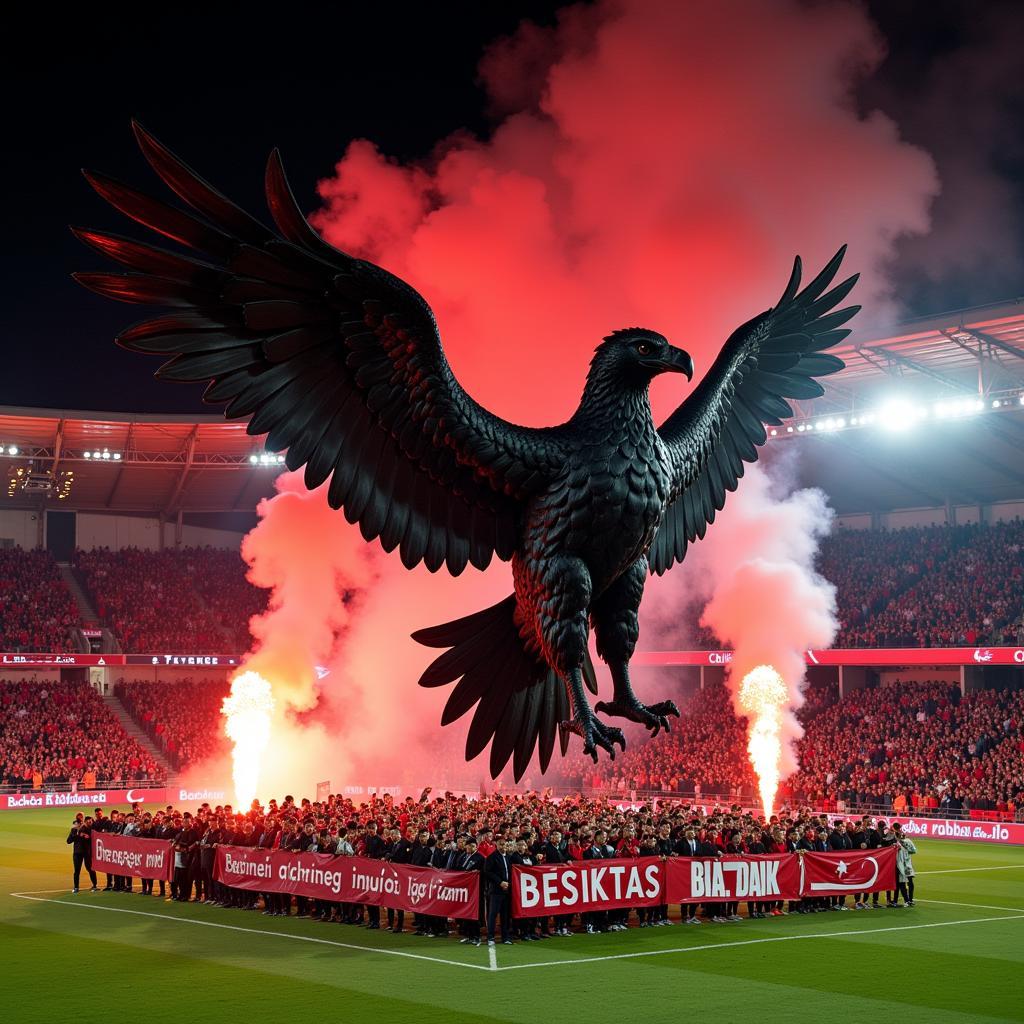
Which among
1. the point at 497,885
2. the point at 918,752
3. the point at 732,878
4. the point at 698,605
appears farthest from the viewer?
the point at 698,605

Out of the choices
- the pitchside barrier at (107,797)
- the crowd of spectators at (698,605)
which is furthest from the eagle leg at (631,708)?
the pitchside barrier at (107,797)

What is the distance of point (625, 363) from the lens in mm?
4727

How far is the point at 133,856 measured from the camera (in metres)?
25.5

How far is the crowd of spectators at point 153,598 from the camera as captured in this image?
5572 centimetres

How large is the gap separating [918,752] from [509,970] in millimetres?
25655

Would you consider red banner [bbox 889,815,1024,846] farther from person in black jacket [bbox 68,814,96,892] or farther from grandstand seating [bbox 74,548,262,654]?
grandstand seating [bbox 74,548,262,654]

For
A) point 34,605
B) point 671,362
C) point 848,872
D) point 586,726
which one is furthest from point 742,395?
point 34,605

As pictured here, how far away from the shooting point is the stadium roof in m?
38.8

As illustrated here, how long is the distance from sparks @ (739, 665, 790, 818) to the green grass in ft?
52.2

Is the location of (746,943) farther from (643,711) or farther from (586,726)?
(586,726)

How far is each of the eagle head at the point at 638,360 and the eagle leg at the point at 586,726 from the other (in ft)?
3.69

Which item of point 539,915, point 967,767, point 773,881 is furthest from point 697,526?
point 967,767

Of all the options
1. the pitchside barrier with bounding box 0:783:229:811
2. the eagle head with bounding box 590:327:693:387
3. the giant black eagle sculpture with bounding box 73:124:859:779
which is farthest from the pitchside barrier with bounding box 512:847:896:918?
the pitchside barrier with bounding box 0:783:229:811

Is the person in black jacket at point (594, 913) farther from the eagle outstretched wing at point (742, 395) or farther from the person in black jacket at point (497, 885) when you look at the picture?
the eagle outstretched wing at point (742, 395)
